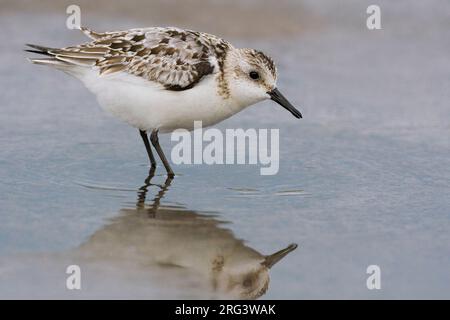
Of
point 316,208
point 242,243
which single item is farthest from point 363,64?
point 242,243

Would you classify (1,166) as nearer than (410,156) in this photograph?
Yes

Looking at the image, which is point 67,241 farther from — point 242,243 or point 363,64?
point 363,64

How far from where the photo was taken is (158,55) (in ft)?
28.2

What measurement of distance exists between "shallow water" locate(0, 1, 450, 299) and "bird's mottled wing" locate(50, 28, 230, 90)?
3.02 ft

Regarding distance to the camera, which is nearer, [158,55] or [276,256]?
[276,256]

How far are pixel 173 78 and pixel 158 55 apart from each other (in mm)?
329

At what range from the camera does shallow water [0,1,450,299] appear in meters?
6.51

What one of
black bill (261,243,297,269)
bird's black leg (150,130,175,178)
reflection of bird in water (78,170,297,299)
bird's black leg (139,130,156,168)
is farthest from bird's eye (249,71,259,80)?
black bill (261,243,297,269)

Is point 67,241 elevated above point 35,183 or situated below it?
below

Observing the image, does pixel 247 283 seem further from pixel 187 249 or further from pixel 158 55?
pixel 158 55

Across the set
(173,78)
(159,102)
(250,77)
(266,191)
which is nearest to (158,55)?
(173,78)

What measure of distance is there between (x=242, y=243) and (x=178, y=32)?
254cm

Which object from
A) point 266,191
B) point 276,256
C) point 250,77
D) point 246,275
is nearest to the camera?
point 246,275

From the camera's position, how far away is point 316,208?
307 inches
